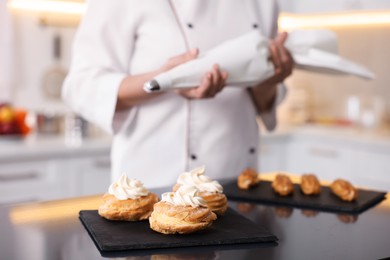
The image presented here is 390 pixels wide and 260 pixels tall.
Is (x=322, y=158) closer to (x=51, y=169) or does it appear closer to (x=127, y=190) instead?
(x=51, y=169)

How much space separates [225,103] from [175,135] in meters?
0.16

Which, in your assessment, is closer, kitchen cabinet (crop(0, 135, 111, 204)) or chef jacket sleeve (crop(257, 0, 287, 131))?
chef jacket sleeve (crop(257, 0, 287, 131))

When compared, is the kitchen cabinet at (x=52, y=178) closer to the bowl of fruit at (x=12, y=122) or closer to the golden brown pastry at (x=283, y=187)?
the bowl of fruit at (x=12, y=122)

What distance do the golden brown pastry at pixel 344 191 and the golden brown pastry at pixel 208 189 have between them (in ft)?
0.92

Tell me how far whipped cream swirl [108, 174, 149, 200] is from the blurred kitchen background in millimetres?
1358

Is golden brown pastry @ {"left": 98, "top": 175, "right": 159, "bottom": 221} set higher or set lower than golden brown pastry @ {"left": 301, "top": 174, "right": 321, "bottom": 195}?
higher

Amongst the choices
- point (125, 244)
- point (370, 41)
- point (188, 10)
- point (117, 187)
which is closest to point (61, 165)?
point (188, 10)

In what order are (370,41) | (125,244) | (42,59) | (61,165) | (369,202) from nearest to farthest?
(125,244) → (369,202) → (61,165) → (42,59) → (370,41)

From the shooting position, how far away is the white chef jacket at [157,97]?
1.40 metres

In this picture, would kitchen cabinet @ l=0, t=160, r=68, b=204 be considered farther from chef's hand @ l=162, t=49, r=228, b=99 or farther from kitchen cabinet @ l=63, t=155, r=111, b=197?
chef's hand @ l=162, t=49, r=228, b=99

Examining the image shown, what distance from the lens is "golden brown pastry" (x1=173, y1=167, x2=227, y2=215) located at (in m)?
0.93

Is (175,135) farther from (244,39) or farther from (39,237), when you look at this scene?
(39,237)

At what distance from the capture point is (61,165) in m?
2.32

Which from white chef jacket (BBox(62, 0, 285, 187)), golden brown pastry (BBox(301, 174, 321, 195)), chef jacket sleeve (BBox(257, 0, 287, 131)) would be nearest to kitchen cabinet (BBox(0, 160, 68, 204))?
white chef jacket (BBox(62, 0, 285, 187))
